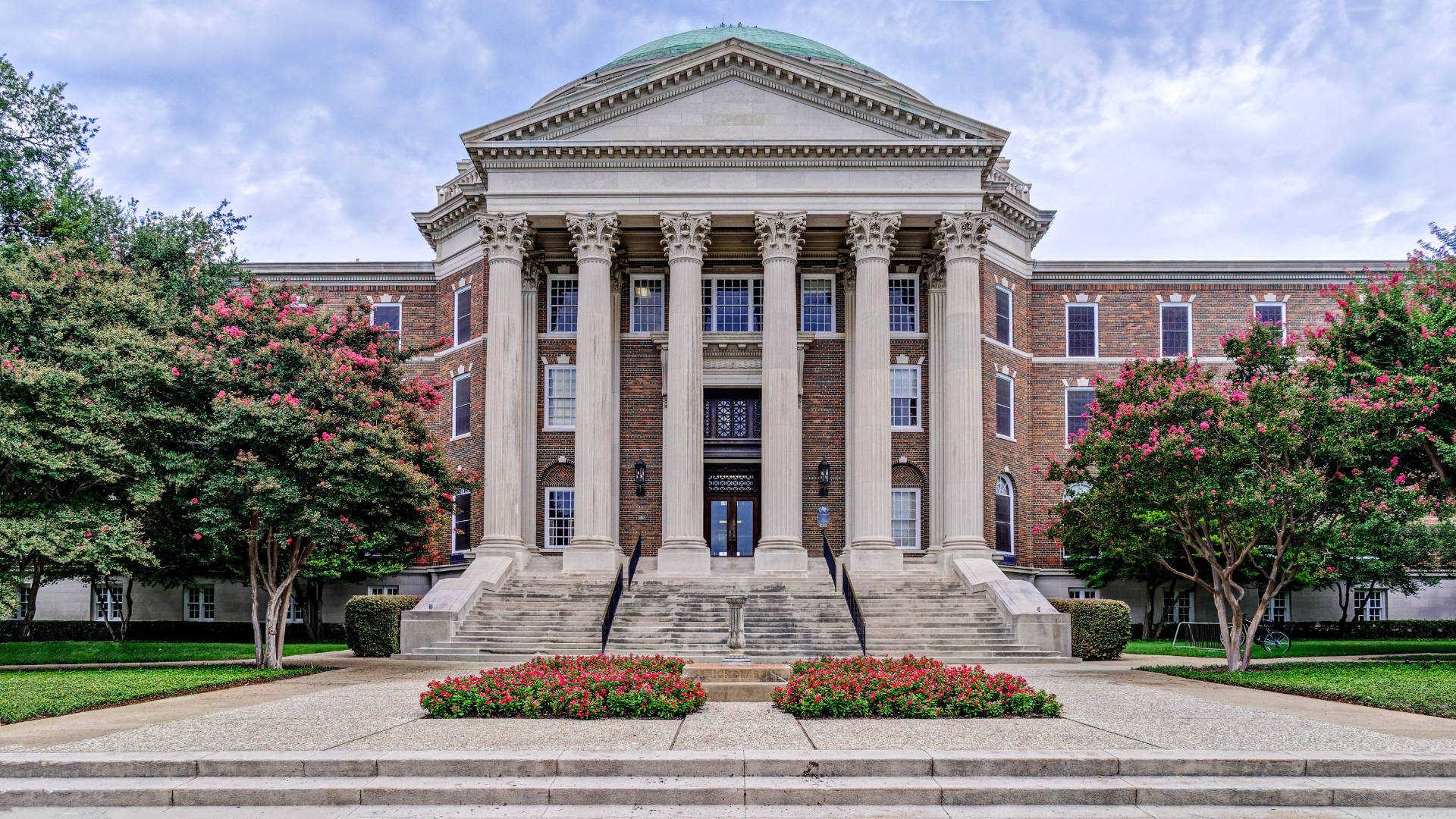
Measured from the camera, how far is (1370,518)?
2284 cm

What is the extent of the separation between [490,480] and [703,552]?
610 centimetres

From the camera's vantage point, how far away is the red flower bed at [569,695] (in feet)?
42.2

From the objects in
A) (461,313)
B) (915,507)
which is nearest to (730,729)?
(915,507)

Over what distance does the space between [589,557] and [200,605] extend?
17903mm

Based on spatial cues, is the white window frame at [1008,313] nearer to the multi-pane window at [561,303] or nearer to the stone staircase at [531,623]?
the multi-pane window at [561,303]

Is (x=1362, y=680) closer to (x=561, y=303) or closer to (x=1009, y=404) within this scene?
(x=1009, y=404)

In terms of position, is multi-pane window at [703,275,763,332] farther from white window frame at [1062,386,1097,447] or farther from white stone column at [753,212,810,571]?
white window frame at [1062,386,1097,447]

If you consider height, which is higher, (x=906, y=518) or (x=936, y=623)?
(x=906, y=518)

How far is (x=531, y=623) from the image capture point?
2523cm

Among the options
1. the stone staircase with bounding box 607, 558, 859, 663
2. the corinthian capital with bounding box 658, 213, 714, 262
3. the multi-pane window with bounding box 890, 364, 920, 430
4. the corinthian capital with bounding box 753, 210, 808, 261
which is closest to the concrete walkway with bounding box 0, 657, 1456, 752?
the stone staircase with bounding box 607, 558, 859, 663

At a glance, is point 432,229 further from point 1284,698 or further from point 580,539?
point 1284,698

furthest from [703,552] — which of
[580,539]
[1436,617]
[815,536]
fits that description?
[1436,617]

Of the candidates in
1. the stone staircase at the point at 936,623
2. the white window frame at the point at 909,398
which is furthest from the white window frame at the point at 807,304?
the stone staircase at the point at 936,623

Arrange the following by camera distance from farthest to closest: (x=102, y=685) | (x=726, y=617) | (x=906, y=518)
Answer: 1. (x=906, y=518)
2. (x=726, y=617)
3. (x=102, y=685)
